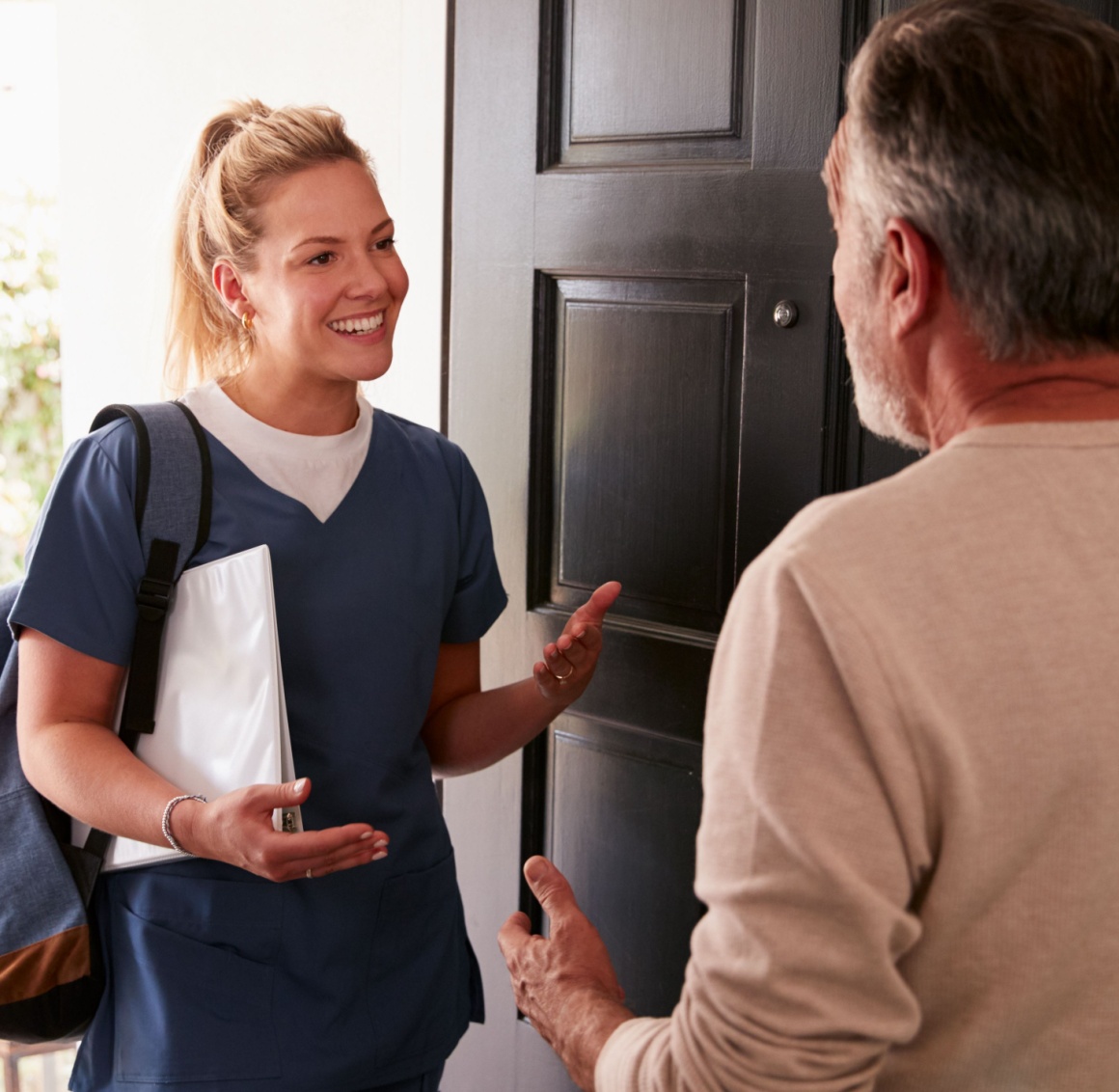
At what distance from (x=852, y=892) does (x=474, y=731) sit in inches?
34.7

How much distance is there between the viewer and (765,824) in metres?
0.75

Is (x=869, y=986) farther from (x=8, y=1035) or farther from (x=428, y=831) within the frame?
(x=8, y=1035)

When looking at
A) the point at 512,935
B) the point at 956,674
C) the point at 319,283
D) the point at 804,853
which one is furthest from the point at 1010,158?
the point at 319,283

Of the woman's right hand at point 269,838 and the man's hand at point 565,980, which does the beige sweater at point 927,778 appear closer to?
the man's hand at point 565,980

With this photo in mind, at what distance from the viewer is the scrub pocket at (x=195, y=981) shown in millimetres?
1323

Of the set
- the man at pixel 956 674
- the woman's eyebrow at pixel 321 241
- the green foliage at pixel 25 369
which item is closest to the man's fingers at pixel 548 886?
the man at pixel 956 674

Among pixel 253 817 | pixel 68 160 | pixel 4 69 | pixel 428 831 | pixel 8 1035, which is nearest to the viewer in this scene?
pixel 253 817

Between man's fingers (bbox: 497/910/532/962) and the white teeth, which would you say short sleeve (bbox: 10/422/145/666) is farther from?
man's fingers (bbox: 497/910/532/962)

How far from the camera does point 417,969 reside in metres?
1.46

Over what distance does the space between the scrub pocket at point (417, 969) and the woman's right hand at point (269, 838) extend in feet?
0.76

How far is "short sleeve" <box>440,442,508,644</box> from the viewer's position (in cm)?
157

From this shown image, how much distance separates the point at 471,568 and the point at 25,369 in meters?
3.38

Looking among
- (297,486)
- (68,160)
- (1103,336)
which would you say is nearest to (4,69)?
(68,160)

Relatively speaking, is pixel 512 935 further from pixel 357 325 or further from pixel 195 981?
pixel 357 325
